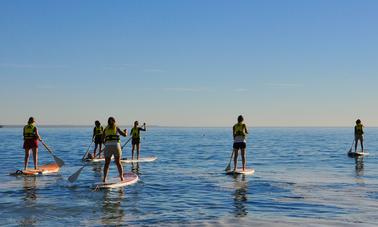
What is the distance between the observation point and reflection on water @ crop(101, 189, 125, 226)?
10156mm

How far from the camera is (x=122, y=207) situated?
11.7m

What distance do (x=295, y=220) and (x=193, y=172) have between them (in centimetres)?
999

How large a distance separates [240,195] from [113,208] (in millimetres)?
3749

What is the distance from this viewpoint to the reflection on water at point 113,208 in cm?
1016

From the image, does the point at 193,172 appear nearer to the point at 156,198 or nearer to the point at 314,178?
the point at 314,178

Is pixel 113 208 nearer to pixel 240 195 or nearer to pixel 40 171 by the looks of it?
pixel 240 195

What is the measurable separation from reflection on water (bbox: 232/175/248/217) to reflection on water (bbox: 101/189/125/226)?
2.56 metres

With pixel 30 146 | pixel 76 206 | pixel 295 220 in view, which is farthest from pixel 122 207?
pixel 30 146

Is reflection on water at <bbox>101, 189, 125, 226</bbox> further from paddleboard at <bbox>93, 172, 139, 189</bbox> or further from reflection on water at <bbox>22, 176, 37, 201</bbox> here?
reflection on water at <bbox>22, 176, 37, 201</bbox>

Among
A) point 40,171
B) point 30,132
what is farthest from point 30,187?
point 30,132

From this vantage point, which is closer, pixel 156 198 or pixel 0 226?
pixel 0 226

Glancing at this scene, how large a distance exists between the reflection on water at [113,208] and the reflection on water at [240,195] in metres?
2.56

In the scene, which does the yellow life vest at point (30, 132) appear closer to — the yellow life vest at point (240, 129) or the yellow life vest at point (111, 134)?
the yellow life vest at point (111, 134)

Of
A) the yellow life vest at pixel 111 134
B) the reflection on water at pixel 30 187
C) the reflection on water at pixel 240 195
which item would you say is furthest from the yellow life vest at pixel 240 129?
the reflection on water at pixel 30 187
